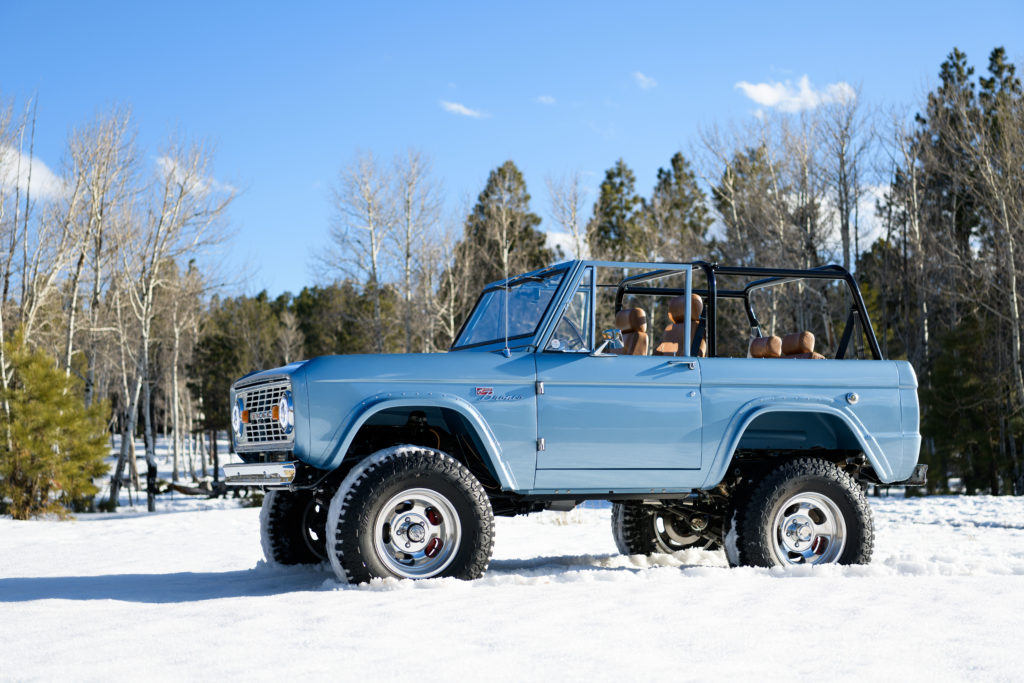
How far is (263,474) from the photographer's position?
584 cm

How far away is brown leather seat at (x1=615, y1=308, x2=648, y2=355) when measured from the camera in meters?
7.19

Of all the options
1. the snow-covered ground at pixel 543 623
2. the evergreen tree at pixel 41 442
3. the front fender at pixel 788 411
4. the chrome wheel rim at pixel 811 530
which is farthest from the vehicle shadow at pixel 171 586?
the evergreen tree at pixel 41 442

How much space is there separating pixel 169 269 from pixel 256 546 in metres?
23.3

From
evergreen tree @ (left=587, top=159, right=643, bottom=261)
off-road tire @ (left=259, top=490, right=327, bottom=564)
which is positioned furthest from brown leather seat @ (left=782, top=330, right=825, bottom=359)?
evergreen tree @ (left=587, top=159, right=643, bottom=261)

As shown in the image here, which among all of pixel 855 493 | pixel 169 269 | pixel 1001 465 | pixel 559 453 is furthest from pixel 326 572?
pixel 169 269

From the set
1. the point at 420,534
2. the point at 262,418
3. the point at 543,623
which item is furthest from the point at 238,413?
the point at 543,623

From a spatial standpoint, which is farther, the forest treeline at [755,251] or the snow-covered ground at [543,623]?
the forest treeline at [755,251]

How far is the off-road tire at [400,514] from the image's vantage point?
579 centimetres

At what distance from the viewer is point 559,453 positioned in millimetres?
6301

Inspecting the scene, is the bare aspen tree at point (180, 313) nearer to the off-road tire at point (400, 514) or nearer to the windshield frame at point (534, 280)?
the windshield frame at point (534, 280)

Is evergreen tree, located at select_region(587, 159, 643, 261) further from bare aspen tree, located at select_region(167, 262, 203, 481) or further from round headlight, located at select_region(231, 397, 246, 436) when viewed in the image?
round headlight, located at select_region(231, 397, 246, 436)

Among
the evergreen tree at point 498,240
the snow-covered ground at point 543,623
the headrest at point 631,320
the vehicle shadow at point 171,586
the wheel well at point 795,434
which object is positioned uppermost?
the evergreen tree at point 498,240

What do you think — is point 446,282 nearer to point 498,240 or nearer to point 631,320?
point 498,240

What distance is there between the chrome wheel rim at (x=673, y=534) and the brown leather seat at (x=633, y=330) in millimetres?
1743
